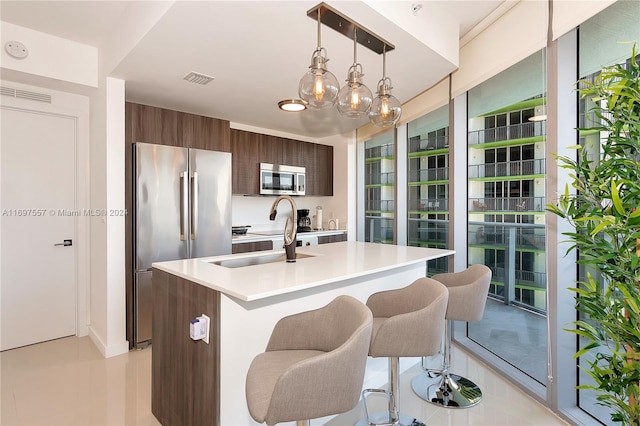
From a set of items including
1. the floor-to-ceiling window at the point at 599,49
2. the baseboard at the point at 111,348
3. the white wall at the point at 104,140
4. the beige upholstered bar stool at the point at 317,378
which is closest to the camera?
the beige upholstered bar stool at the point at 317,378

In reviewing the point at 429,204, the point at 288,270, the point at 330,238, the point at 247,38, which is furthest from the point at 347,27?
the point at 330,238

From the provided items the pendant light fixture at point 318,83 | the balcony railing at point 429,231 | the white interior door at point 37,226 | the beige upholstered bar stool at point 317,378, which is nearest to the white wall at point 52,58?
the white interior door at point 37,226

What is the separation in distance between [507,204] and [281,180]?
302 cm

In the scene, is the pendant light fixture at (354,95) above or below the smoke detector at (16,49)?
below

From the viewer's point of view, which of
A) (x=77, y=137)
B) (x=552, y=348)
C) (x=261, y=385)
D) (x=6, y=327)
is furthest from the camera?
(x=77, y=137)

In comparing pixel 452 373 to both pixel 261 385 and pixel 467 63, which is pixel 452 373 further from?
pixel 467 63

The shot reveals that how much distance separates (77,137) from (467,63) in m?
3.91

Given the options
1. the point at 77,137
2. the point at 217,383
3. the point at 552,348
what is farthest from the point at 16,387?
the point at 552,348

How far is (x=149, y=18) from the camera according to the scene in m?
2.22

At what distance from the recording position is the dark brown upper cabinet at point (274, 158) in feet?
14.6

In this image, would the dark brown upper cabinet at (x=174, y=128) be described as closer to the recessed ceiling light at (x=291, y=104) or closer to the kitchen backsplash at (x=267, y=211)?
the recessed ceiling light at (x=291, y=104)

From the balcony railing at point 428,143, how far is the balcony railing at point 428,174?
9.5 inches

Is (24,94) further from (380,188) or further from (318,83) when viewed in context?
(380,188)

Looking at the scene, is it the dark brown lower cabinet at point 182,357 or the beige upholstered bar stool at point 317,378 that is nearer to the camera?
the beige upholstered bar stool at point 317,378
